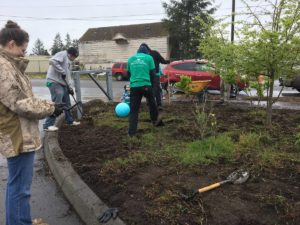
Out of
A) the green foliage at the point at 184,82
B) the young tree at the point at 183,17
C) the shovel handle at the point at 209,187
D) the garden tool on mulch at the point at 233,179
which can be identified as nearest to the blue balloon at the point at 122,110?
the green foliage at the point at 184,82

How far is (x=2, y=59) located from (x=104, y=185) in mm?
1957

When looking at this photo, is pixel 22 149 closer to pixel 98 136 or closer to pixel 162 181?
pixel 162 181

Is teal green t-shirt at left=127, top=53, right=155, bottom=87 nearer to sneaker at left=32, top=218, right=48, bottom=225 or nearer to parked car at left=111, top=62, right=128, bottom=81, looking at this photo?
sneaker at left=32, top=218, right=48, bottom=225

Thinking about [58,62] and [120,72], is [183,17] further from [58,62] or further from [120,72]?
[58,62]

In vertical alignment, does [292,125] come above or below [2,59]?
below

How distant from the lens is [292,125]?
7254 mm

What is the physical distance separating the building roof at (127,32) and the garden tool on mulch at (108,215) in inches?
1843

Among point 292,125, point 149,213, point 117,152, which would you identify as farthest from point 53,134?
point 292,125

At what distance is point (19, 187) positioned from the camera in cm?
316

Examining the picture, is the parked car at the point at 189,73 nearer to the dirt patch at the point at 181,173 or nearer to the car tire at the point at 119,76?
the dirt patch at the point at 181,173

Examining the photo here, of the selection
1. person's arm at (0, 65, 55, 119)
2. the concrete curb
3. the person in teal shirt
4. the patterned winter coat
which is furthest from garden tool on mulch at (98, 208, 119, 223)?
the person in teal shirt

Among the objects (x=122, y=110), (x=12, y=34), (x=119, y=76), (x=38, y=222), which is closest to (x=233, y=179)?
(x=38, y=222)

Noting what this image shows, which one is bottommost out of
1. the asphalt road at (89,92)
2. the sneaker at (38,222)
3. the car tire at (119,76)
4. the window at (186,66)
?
the car tire at (119,76)

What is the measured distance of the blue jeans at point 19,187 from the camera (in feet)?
10.2
